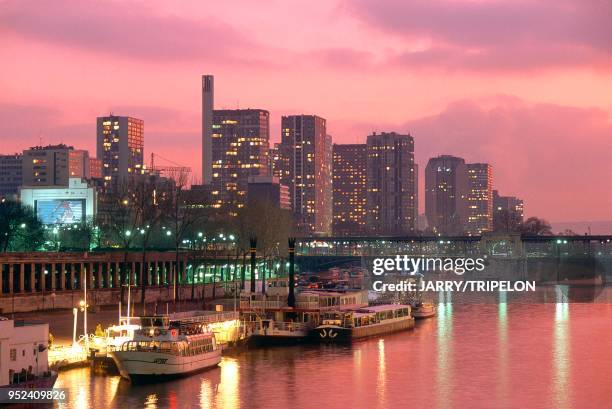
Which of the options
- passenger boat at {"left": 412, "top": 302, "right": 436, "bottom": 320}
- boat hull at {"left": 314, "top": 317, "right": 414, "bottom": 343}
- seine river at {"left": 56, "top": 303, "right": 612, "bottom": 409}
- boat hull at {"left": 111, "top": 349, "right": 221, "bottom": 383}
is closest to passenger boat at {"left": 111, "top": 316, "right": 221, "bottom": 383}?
boat hull at {"left": 111, "top": 349, "right": 221, "bottom": 383}

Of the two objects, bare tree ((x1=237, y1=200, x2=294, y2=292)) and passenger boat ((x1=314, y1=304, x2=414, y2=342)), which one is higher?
bare tree ((x1=237, y1=200, x2=294, y2=292))

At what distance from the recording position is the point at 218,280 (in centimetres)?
17412

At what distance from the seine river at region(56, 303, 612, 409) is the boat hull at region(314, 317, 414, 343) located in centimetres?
157

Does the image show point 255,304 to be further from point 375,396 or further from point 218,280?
point 218,280

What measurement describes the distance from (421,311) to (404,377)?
52.7m

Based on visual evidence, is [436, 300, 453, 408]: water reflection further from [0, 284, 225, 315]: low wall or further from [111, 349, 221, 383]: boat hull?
[0, 284, 225, 315]: low wall

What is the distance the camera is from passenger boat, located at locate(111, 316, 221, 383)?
6919cm

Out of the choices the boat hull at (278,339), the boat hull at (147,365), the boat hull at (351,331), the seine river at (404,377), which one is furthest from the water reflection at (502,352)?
the boat hull at (147,365)

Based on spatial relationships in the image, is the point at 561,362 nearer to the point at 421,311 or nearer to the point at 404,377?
the point at 404,377

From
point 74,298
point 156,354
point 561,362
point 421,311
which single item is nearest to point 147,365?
point 156,354

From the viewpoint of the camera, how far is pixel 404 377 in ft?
250

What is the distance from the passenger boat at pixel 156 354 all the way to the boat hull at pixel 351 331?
88.1 ft

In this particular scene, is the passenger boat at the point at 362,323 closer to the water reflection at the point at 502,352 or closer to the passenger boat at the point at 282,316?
the passenger boat at the point at 282,316

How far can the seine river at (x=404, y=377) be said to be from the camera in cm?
6506
